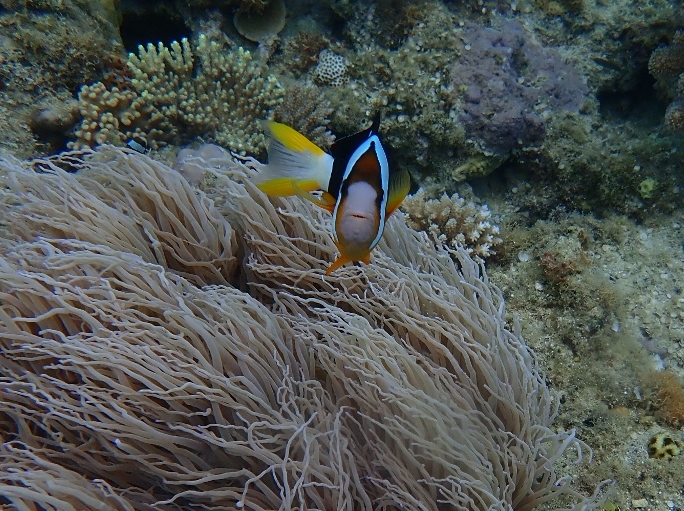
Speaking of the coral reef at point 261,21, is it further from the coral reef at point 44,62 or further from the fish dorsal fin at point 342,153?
the fish dorsal fin at point 342,153

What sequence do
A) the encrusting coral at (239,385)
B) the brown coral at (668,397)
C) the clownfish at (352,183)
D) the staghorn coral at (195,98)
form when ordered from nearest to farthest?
1. the clownfish at (352,183)
2. the encrusting coral at (239,385)
3. the brown coral at (668,397)
4. the staghorn coral at (195,98)

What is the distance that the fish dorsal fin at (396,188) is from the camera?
4.91ft

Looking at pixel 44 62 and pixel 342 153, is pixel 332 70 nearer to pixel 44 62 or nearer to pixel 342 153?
pixel 44 62

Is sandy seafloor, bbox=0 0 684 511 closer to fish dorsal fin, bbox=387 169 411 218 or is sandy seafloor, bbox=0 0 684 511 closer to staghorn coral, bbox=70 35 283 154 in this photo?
staghorn coral, bbox=70 35 283 154

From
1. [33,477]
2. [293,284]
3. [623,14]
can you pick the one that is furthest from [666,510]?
[623,14]

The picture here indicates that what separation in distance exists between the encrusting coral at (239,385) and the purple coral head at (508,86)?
1.81m

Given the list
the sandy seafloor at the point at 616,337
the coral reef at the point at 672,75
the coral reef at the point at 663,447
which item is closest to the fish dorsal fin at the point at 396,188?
the sandy seafloor at the point at 616,337

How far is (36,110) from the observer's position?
11.5 feet

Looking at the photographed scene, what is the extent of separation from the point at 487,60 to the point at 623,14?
4.11 ft

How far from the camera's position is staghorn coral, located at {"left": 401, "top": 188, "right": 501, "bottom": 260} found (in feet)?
11.0

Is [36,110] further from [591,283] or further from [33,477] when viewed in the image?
[591,283]

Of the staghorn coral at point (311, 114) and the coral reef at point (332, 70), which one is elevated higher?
the coral reef at point (332, 70)

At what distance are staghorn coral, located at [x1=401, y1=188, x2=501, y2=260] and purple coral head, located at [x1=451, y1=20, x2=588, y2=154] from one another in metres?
0.52

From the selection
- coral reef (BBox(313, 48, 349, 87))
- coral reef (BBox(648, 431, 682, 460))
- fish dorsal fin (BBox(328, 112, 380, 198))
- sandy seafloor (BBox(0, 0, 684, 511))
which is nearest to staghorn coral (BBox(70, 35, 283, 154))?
coral reef (BBox(313, 48, 349, 87))
